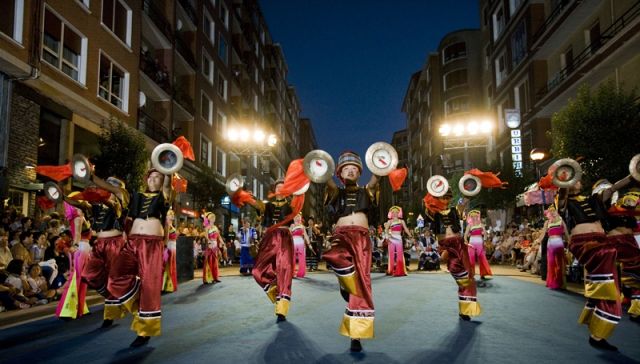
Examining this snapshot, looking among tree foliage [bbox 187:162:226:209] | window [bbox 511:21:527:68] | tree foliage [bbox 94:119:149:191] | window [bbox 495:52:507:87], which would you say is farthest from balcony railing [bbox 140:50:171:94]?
window [bbox 495:52:507:87]

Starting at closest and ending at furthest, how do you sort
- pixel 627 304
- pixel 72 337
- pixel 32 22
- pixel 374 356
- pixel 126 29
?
pixel 374 356
pixel 72 337
pixel 627 304
pixel 32 22
pixel 126 29

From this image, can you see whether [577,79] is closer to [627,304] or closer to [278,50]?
[627,304]

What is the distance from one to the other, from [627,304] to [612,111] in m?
9.31

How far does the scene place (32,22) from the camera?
45.7 feet

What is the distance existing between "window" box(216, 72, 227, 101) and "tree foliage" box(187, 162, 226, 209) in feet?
33.3

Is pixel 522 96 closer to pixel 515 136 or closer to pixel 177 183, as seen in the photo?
pixel 515 136

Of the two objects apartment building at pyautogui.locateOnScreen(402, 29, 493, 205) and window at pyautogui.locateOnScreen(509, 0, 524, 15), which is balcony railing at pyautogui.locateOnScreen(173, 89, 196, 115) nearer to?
window at pyautogui.locateOnScreen(509, 0, 524, 15)

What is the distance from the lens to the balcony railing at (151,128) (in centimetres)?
2201

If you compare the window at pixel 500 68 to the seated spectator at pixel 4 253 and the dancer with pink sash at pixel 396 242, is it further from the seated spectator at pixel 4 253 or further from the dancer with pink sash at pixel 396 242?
the seated spectator at pixel 4 253

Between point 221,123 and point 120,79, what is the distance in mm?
14833

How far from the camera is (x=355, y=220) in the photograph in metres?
5.91

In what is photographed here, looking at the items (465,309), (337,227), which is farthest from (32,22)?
(465,309)

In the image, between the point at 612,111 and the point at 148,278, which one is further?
the point at 612,111

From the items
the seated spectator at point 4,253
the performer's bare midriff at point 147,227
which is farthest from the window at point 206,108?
the performer's bare midriff at point 147,227
